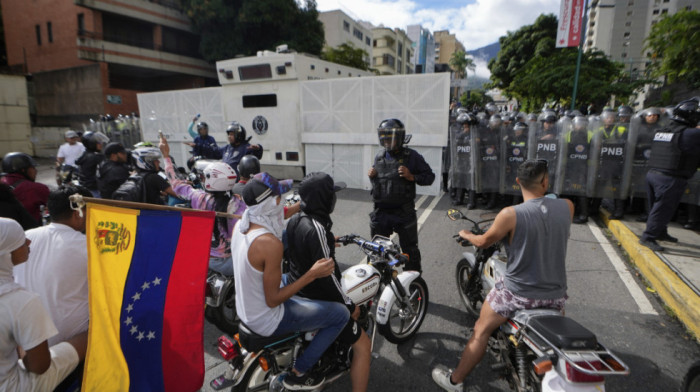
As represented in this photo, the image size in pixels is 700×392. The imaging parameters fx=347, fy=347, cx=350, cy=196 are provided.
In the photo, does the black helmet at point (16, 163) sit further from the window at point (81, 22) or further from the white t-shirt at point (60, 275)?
the window at point (81, 22)

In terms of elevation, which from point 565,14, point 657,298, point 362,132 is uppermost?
point 565,14

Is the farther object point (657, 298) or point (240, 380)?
point (657, 298)

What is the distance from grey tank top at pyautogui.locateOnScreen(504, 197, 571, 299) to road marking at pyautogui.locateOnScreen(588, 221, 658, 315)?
2491 mm

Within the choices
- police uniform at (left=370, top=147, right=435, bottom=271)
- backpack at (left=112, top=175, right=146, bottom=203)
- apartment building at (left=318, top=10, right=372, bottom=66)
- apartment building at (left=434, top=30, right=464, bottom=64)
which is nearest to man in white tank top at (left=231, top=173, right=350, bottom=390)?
police uniform at (left=370, top=147, right=435, bottom=271)

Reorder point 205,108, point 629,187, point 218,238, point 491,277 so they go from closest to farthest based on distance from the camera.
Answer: point 491,277
point 218,238
point 629,187
point 205,108

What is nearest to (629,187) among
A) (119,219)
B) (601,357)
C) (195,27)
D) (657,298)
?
(657,298)

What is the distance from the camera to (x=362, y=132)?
10.2 m

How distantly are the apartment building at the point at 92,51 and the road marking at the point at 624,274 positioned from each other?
94.4 ft

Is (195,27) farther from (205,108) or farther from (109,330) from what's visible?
(109,330)

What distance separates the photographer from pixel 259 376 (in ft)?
8.20

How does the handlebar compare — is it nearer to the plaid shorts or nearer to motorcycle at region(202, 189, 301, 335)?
the plaid shorts

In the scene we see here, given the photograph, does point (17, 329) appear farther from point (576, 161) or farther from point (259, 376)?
point (576, 161)

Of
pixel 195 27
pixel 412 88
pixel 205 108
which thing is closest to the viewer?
pixel 412 88

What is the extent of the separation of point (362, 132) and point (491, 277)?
24.4ft
